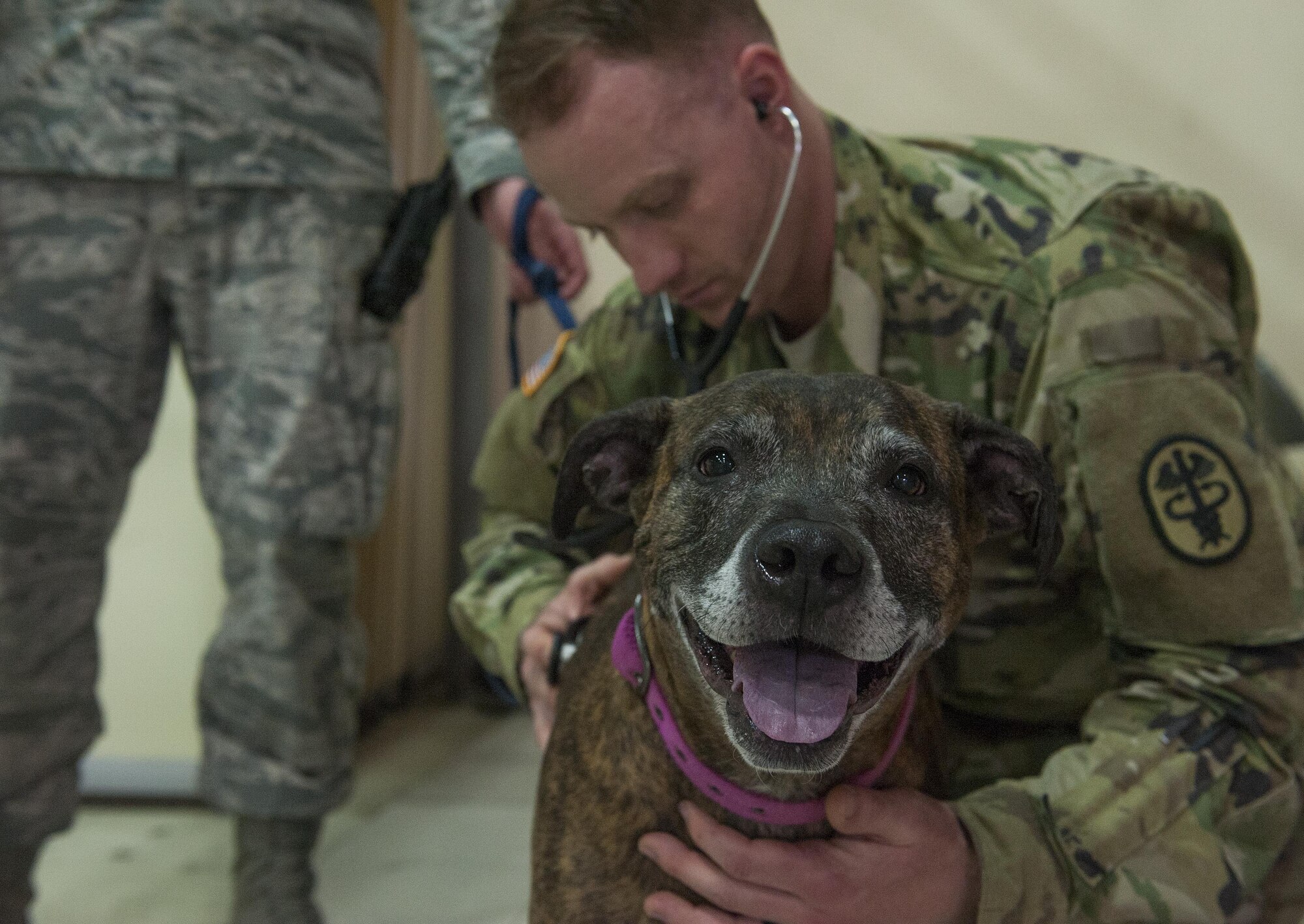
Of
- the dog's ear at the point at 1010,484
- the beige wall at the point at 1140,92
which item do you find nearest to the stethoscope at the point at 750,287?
the dog's ear at the point at 1010,484

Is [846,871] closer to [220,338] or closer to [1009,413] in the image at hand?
[1009,413]

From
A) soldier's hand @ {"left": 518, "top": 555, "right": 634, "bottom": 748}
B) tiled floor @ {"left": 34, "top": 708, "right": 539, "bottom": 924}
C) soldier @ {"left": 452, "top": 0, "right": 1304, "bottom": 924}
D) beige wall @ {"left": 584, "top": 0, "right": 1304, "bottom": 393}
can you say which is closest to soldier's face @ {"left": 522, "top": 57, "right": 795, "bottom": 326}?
soldier @ {"left": 452, "top": 0, "right": 1304, "bottom": 924}

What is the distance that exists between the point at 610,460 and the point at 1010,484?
1.58ft

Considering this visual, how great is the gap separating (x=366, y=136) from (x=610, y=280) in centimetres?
68

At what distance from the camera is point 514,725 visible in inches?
158

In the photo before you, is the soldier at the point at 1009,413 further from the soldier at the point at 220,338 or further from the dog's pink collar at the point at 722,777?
the soldier at the point at 220,338

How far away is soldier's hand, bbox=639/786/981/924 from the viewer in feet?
4.14

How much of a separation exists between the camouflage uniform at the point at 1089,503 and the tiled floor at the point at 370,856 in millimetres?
1021

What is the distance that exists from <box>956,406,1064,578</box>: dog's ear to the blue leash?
2.69ft

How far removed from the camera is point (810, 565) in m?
1.03

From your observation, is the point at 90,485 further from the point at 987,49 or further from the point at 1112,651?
the point at 987,49

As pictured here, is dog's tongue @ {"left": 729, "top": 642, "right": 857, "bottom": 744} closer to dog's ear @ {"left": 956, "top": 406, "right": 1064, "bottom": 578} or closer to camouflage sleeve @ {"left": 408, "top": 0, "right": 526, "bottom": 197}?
dog's ear @ {"left": 956, "top": 406, "right": 1064, "bottom": 578}

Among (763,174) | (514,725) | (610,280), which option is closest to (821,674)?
(763,174)

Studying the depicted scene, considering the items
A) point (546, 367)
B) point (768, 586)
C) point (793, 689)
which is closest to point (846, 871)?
point (793, 689)
